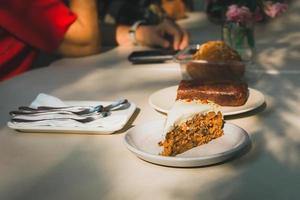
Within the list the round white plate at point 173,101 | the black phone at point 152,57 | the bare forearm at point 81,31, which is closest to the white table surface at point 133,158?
the round white plate at point 173,101

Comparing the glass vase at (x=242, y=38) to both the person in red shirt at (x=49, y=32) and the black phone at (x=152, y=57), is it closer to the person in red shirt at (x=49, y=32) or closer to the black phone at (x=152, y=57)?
the black phone at (x=152, y=57)

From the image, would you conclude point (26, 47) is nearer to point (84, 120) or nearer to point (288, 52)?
point (84, 120)

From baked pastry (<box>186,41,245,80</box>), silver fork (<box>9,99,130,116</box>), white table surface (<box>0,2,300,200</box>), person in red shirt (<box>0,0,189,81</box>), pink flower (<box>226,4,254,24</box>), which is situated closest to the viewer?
white table surface (<box>0,2,300,200</box>)

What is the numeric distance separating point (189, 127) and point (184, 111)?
3cm

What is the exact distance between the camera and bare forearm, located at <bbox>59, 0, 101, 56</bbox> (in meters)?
1.61

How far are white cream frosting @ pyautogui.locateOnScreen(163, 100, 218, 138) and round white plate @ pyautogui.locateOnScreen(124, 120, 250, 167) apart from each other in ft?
0.12

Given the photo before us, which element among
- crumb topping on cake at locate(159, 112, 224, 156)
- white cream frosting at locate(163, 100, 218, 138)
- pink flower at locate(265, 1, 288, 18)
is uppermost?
pink flower at locate(265, 1, 288, 18)

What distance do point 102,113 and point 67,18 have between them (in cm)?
71

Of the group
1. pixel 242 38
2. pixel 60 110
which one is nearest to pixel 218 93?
pixel 60 110

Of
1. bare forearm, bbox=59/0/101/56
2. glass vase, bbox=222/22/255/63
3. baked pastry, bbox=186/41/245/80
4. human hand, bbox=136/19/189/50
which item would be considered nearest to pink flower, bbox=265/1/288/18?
glass vase, bbox=222/22/255/63

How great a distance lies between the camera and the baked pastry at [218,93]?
3.29 ft

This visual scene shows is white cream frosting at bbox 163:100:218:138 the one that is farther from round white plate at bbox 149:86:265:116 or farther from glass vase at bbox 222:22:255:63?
glass vase at bbox 222:22:255:63

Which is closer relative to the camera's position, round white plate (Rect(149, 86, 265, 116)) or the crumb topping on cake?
the crumb topping on cake

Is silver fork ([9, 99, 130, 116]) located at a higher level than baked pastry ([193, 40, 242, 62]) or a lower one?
lower
